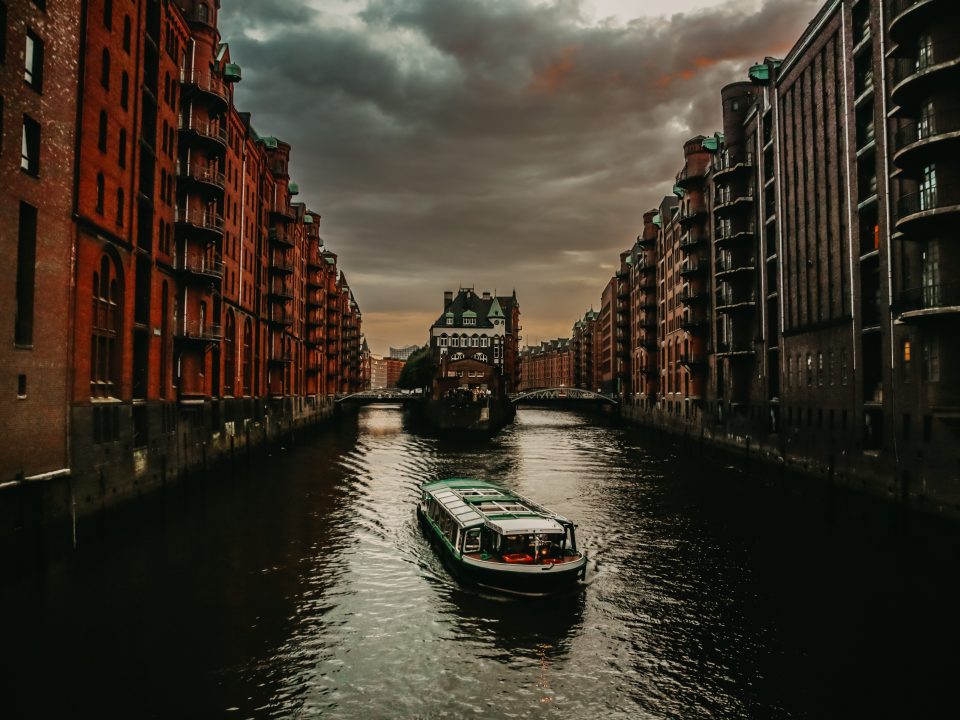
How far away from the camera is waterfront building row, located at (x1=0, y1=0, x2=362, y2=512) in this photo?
24328 millimetres

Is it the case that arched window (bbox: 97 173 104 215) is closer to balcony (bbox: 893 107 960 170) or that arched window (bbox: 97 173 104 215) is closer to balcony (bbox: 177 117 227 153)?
balcony (bbox: 177 117 227 153)

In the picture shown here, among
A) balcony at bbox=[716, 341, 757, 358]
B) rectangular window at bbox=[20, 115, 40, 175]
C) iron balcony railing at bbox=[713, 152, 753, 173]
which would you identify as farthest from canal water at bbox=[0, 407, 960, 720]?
iron balcony railing at bbox=[713, 152, 753, 173]

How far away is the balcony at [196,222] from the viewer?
142ft

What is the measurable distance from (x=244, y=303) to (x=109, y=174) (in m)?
30.2

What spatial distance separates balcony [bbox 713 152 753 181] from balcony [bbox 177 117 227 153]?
41.9 m

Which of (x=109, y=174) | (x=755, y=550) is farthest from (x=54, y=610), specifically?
(x=755, y=550)

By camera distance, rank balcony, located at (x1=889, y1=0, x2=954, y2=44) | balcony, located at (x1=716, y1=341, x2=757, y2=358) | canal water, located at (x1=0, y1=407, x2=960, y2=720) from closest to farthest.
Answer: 1. canal water, located at (x1=0, y1=407, x2=960, y2=720)
2. balcony, located at (x1=889, y1=0, x2=954, y2=44)
3. balcony, located at (x1=716, y1=341, x2=757, y2=358)

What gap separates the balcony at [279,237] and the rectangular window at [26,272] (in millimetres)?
49398

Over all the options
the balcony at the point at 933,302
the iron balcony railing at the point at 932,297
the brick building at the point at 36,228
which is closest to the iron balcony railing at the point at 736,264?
the iron balcony railing at the point at 932,297

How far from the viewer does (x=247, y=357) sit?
6362 centimetres

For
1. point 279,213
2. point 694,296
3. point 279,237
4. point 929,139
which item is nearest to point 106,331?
point 929,139

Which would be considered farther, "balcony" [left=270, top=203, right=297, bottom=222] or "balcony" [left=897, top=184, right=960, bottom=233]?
"balcony" [left=270, top=203, right=297, bottom=222]

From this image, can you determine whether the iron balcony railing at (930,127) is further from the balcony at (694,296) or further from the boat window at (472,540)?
the balcony at (694,296)

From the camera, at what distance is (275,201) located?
76.0 m
